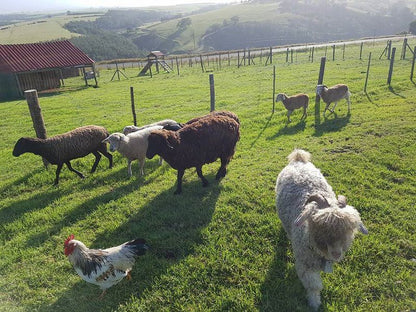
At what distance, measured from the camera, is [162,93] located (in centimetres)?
2103

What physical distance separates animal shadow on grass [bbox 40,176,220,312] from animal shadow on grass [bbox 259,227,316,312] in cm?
150

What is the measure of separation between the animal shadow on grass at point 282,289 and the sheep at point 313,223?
0.21 metres

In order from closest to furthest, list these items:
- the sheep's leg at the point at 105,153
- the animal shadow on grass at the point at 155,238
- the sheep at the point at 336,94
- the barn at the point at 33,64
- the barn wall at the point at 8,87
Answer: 1. the animal shadow on grass at the point at 155,238
2. the sheep's leg at the point at 105,153
3. the sheep at the point at 336,94
4. the barn wall at the point at 8,87
5. the barn at the point at 33,64

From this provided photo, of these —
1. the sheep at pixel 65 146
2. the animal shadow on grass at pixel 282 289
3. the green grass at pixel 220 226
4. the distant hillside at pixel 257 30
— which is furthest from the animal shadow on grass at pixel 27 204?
the distant hillside at pixel 257 30

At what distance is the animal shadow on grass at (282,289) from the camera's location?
4.03 meters

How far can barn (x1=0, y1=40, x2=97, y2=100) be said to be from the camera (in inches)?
1089

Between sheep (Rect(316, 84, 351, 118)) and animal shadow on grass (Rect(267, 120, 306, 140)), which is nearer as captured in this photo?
animal shadow on grass (Rect(267, 120, 306, 140))

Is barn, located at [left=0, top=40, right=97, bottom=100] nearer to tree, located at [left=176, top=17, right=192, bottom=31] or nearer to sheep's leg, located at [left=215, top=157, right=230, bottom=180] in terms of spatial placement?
sheep's leg, located at [left=215, top=157, right=230, bottom=180]

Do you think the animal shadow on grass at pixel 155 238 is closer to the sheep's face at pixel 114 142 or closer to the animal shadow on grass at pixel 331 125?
the sheep's face at pixel 114 142

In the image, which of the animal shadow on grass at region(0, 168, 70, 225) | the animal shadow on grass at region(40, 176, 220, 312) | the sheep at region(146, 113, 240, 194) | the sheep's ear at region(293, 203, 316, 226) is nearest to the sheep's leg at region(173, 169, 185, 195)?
the sheep at region(146, 113, 240, 194)

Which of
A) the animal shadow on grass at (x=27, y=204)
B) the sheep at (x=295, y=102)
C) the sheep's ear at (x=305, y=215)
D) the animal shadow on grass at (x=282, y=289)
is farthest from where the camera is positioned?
the sheep at (x=295, y=102)

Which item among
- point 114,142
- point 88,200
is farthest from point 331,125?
point 88,200

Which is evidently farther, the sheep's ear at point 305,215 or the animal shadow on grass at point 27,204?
the animal shadow on grass at point 27,204

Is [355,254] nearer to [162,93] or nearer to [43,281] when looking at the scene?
[43,281]
